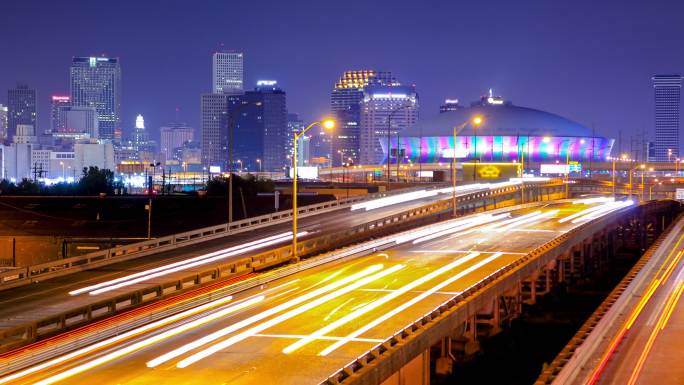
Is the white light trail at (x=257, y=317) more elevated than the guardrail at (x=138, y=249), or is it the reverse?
the guardrail at (x=138, y=249)

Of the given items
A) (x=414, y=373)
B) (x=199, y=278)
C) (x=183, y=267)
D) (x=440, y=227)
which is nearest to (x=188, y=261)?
(x=183, y=267)

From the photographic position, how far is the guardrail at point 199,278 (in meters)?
24.5

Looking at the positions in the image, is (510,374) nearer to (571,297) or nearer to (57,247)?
(571,297)

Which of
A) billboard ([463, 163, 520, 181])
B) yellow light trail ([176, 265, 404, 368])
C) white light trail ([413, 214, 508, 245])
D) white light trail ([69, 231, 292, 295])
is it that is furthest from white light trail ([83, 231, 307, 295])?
billboard ([463, 163, 520, 181])

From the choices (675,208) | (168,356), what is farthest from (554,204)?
(168,356)

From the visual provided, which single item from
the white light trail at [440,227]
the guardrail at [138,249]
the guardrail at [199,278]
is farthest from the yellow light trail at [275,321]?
the white light trail at [440,227]

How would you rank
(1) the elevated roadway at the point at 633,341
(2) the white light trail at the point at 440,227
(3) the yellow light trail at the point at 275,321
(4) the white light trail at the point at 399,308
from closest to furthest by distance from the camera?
(1) the elevated roadway at the point at 633,341
(3) the yellow light trail at the point at 275,321
(4) the white light trail at the point at 399,308
(2) the white light trail at the point at 440,227

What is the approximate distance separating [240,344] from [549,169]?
143964mm

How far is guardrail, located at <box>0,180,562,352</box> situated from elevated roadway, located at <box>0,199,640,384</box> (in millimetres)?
596

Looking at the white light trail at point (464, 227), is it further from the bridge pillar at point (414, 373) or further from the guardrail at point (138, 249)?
the bridge pillar at point (414, 373)

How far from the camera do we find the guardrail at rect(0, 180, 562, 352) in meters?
24.5

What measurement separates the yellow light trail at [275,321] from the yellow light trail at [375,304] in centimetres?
162

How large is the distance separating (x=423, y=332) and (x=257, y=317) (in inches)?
228

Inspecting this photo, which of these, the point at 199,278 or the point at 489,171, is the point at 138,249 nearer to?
the point at 199,278
